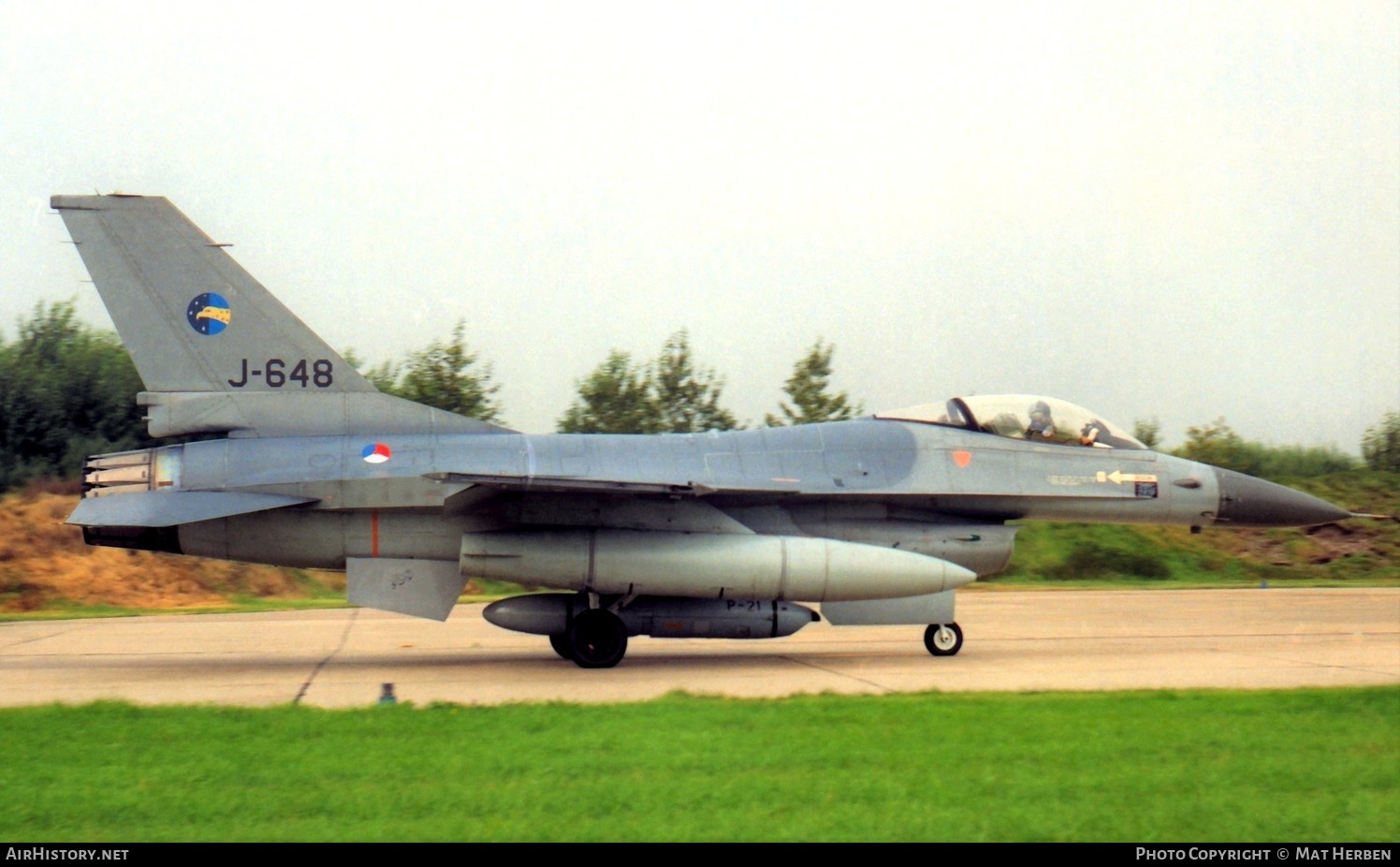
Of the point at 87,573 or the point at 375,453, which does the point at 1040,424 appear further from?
the point at 87,573

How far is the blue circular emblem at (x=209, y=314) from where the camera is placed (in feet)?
39.2

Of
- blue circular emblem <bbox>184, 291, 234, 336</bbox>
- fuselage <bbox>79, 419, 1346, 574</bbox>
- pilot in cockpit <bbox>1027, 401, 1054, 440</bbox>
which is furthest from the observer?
pilot in cockpit <bbox>1027, 401, 1054, 440</bbox>

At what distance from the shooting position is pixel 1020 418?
13.1 metres

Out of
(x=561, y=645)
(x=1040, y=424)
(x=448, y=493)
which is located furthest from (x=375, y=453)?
(x=1040, y=424)

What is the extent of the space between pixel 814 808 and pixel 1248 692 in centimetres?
491

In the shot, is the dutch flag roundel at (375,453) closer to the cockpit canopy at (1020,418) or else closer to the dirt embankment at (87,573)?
the cockpit canopy at (1020,418)

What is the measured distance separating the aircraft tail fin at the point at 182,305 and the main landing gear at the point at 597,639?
3156mm

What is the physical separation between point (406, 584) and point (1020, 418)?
20.6 feet

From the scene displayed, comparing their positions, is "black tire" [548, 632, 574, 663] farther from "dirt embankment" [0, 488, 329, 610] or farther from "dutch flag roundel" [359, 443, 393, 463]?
"dirt embankment" [0, 488, 329, 610]

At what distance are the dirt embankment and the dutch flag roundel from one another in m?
12.1

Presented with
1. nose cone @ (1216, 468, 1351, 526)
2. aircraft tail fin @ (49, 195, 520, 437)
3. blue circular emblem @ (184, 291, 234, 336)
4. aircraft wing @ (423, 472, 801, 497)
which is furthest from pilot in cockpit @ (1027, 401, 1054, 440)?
blue circular emblem @ (184, 291, 234, 336)

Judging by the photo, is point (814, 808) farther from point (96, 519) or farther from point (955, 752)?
point (96, 519)

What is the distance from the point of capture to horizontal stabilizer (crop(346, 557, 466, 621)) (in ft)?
38.7

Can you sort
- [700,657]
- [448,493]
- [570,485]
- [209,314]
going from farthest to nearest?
[700,657], [209,314], [448,493], [570,485]
